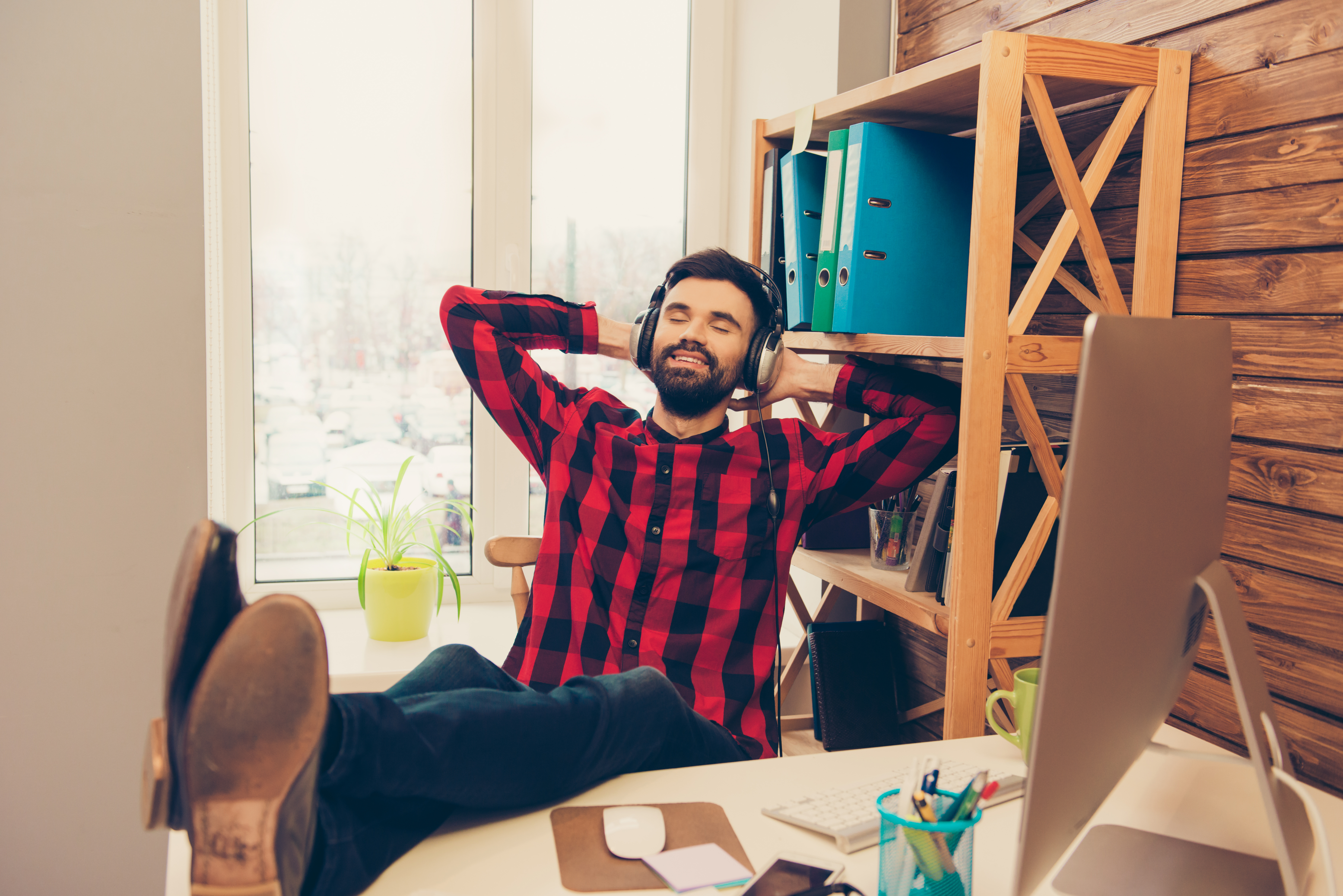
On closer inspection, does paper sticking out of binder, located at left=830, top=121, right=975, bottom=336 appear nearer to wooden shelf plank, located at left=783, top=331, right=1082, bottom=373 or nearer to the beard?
wooden shelf plank, located at left=783, top=331, right=1082, bottom=373

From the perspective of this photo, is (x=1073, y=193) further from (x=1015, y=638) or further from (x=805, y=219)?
(x=1015, y=638)

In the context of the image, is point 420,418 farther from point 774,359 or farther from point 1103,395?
point 1103,395

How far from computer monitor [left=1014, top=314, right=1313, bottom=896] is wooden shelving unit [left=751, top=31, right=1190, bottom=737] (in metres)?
0.52

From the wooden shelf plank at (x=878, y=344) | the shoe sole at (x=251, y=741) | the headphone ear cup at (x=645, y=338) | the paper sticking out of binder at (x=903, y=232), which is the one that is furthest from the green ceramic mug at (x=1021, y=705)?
the headphone ear cup at (x=645, y=338)

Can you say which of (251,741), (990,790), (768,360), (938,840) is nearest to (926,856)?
(938,840)

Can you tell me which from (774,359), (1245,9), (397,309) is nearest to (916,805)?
(774,359)

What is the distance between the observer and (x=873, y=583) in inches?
61.2

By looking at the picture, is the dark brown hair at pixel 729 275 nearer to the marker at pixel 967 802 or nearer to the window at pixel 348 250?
the window at pixel 348 250

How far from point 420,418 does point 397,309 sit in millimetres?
289

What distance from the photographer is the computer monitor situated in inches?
21.2

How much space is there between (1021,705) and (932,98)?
0.95 m

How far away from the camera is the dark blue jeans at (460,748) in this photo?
27.9 inches

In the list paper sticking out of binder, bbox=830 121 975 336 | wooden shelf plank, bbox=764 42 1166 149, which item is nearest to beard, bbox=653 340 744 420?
paper sticking out of binder, bbox=830 121 975 336

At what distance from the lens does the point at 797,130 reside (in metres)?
1.70
